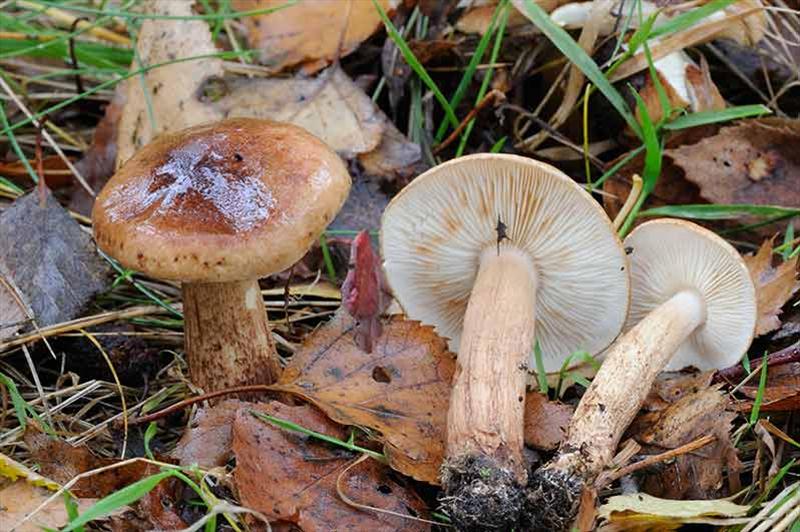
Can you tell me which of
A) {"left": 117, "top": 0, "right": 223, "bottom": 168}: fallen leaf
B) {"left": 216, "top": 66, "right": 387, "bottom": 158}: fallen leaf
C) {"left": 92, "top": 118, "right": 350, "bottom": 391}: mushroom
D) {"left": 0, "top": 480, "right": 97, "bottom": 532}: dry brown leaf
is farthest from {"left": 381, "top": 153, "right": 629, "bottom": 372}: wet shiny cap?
{"left": 0, "top": 480, "right": 97, "bottom": 532}: dry brown leaf

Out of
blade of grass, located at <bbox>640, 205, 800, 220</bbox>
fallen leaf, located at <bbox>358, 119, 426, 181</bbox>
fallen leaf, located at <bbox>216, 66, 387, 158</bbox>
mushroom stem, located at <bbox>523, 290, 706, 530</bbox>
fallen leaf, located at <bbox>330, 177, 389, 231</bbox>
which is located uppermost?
fallen leaf, located at <bbox>216, 66, 387, 158</bbox>

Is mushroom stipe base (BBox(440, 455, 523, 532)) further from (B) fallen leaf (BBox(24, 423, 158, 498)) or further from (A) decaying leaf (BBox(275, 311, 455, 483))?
(B) fallen leaf (BBox(24, 423, 158, 498))

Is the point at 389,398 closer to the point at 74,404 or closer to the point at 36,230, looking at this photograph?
the point at 74,404

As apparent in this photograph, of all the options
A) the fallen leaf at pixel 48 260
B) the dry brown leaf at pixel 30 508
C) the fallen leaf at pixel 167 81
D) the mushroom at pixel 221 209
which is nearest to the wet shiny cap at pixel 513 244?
the mushroom at pixel 221 209

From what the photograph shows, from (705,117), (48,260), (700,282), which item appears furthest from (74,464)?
(705,117)

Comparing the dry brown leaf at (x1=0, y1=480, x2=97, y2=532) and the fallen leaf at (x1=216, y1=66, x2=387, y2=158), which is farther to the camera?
the fallen leaf at (x1=216, y1=66, x2=387, y2=158)

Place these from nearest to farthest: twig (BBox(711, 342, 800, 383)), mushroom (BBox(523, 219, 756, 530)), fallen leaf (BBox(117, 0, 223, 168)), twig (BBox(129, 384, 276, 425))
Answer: mushroom (BBox(523, 219, 756, 530)) → twig (BBox(129, 384, 276, 425)) → twig (BBox(711, 342, 800, 383)) → fallen leaf (BBox(117, 0, 223, 168))

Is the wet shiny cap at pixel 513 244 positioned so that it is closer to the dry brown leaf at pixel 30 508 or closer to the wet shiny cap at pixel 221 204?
the wet shiny cap at pixel 221 204
